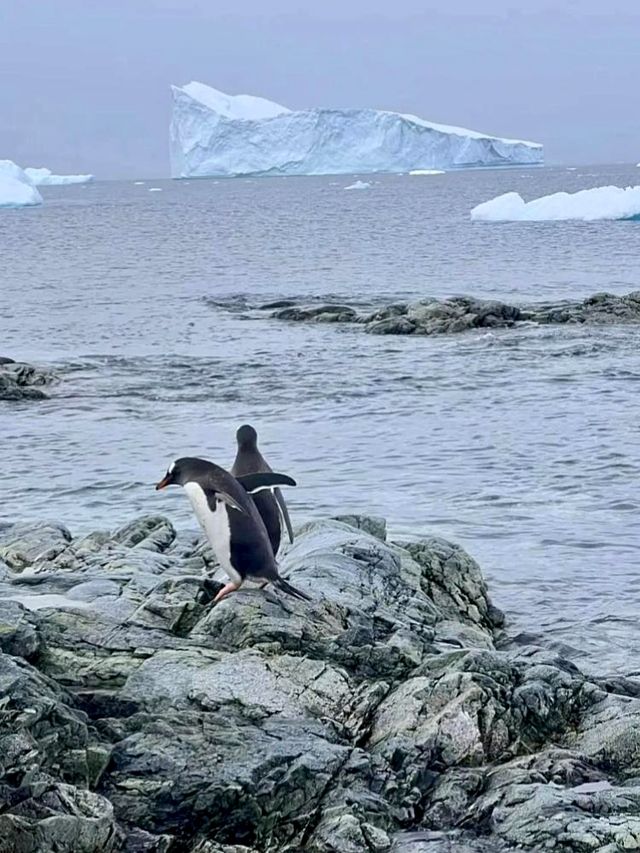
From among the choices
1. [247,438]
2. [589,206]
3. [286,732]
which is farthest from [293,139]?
[286,732]

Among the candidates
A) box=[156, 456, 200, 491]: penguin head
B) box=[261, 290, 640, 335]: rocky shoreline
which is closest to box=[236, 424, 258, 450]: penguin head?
box=[156, 456, 200, 491]: penguin head

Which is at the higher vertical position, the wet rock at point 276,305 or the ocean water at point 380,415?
the wet rock at point 276,305

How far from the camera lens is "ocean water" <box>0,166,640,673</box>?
12.9 meters

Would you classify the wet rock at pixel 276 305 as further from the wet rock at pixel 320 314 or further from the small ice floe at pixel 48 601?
the small ice floe at pixel 48 601

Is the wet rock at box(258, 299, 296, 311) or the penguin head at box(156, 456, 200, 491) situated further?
the wet rock at box(258, 299, 296, 311)

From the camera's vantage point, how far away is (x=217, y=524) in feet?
27.4

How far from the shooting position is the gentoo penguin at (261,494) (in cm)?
949

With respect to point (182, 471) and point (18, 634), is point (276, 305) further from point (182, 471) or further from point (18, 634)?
point (18, 634)

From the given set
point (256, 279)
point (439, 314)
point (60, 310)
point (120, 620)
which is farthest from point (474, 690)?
point (256, 279)

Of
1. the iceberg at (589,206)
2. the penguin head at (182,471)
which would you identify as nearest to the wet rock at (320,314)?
the penguin head at (182,471)

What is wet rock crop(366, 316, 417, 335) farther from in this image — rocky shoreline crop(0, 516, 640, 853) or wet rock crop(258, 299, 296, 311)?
rocky shoreline crop(0, 516, 640, 853)

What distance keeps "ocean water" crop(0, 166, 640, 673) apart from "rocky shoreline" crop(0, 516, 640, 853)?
2.68 meters

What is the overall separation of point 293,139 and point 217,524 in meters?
123

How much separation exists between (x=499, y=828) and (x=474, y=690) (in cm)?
97
